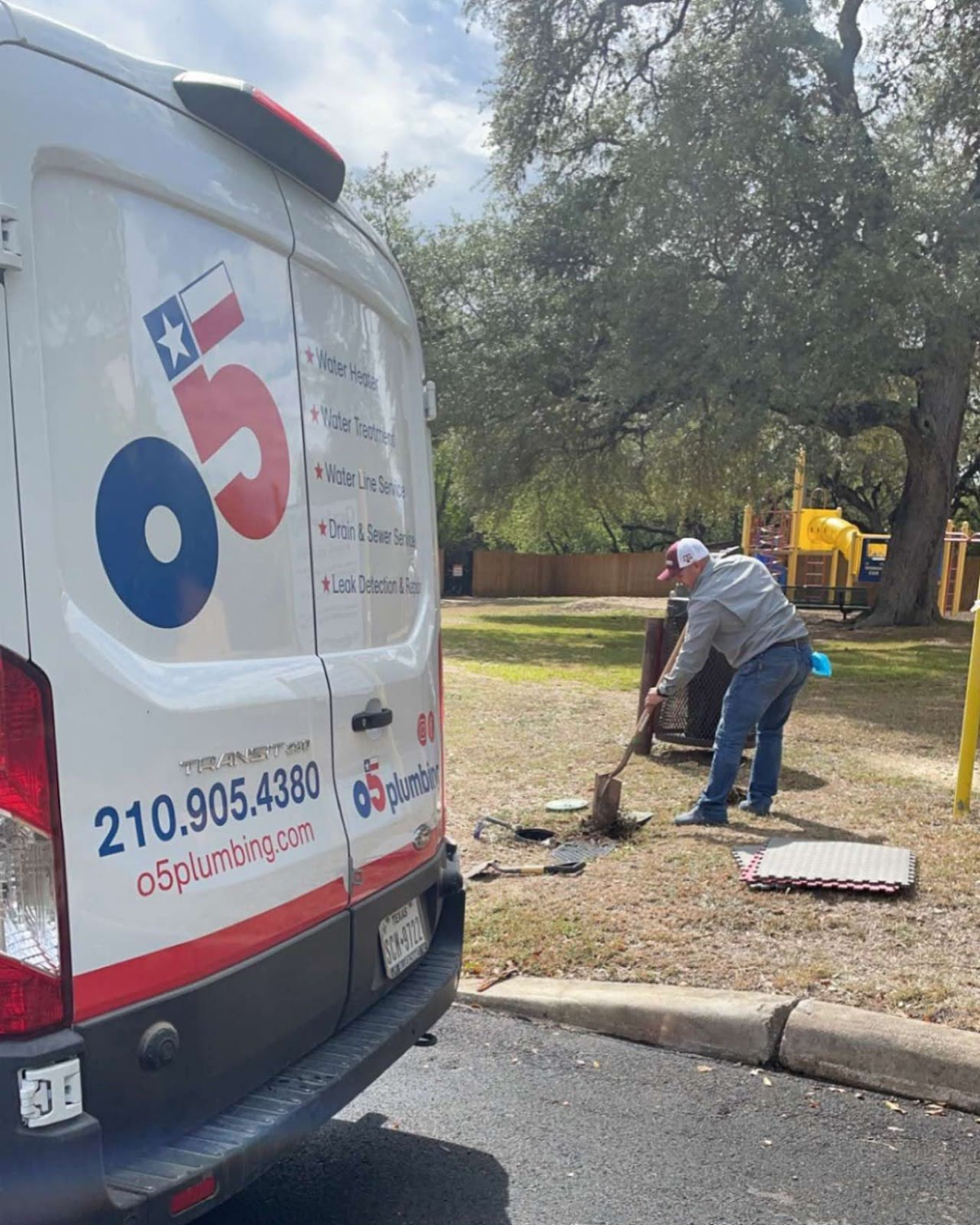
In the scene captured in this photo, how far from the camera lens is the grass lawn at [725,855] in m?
4.19

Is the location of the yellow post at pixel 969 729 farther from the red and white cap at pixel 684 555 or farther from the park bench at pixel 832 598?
the park bench at pixel 832 598

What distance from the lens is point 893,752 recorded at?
862cm

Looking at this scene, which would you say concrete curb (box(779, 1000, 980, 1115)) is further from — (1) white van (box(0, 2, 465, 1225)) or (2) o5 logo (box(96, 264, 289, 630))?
(2) o5 logo (box(96, 264, 289, 630))

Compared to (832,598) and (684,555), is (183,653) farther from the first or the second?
(832,598)

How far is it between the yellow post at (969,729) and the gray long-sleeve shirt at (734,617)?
0.93 m

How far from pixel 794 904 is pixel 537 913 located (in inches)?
44.6

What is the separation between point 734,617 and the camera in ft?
20.5

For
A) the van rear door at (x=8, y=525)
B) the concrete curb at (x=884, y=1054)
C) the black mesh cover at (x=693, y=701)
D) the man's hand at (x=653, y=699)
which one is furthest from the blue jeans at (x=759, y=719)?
the van rear door at (x=8, y=525)

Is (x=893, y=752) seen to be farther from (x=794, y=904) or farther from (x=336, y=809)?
(x=336, y=809)

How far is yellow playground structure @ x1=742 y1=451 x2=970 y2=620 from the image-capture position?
86.8 ft

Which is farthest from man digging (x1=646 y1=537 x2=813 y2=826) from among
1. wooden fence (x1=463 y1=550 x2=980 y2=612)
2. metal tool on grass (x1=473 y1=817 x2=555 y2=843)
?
wooden fence (x1=463 y1=550 x2=980 y2=612)

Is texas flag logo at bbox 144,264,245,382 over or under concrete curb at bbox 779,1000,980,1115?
over

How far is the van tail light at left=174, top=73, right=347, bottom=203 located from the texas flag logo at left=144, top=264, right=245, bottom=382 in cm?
35

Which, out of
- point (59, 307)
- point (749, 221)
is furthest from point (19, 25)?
point (749, 221)
